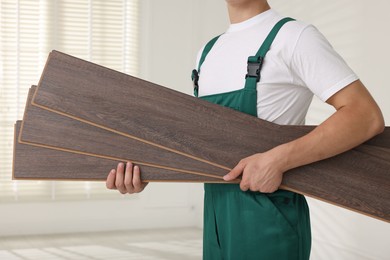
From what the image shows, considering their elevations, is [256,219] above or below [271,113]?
below

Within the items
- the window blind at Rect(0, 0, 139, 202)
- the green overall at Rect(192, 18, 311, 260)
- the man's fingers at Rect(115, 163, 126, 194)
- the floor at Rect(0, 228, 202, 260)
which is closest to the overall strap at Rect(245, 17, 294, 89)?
the green overall at Rect(192, 18, 311, 260)

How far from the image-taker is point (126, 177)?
54.5 inches

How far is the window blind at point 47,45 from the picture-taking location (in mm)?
4922

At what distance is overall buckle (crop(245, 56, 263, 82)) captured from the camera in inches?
53.7

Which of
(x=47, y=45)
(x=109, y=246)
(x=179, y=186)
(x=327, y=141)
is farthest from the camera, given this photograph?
(x=179, y=186)

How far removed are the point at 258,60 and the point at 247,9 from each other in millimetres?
202

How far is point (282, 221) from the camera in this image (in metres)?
1.35

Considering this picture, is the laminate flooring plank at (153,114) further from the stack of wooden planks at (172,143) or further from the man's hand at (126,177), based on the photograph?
the man's hand at (126,177)

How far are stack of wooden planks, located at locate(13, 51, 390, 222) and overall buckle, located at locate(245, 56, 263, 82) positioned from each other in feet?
0.36

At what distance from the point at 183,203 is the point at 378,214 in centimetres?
Result: 418

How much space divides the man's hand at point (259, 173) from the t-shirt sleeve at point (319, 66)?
18 centimetres

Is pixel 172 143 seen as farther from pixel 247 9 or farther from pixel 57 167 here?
pixel 247 9

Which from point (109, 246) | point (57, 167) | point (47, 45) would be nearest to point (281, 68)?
point (57, 167)

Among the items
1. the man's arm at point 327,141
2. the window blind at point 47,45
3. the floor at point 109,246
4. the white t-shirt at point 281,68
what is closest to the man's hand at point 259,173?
the man's arm at point 327,141
